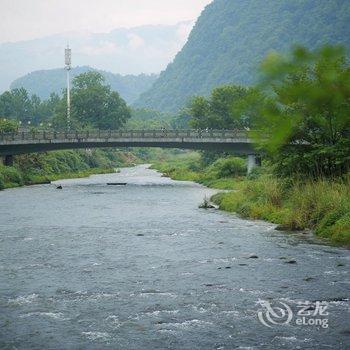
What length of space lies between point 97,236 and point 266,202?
594 inches

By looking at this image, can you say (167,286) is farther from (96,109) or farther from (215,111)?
(96,109)

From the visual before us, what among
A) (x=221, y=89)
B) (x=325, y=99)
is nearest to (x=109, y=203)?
(x=325, y=99)

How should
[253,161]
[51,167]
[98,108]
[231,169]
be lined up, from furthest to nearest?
1. [98,108]
2. [51,167]
3. [231,169]
4. [253,161]

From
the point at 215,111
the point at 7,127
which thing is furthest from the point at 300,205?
the point at 7,127

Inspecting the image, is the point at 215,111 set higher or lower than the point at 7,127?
higher

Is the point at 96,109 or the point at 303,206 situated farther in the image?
the point at 96,109

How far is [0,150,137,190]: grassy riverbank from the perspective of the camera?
269 feet

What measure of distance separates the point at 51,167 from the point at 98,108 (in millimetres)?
46508

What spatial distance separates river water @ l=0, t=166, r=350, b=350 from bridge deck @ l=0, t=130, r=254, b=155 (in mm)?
47607

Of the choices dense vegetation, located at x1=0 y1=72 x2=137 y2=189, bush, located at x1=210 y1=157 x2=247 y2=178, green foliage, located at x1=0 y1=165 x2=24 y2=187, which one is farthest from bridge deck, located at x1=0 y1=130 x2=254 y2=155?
dense vegetation, located at x1=0 y1=72 x2=137 y2=189

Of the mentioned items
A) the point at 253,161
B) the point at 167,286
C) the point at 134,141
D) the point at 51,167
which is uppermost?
the point at 134,141

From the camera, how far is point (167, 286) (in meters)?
20.8

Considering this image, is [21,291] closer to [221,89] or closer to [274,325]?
[274,325]

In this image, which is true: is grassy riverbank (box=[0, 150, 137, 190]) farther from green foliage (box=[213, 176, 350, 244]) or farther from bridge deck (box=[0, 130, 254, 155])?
green foliage (box=[213, 176, 350, 244])
